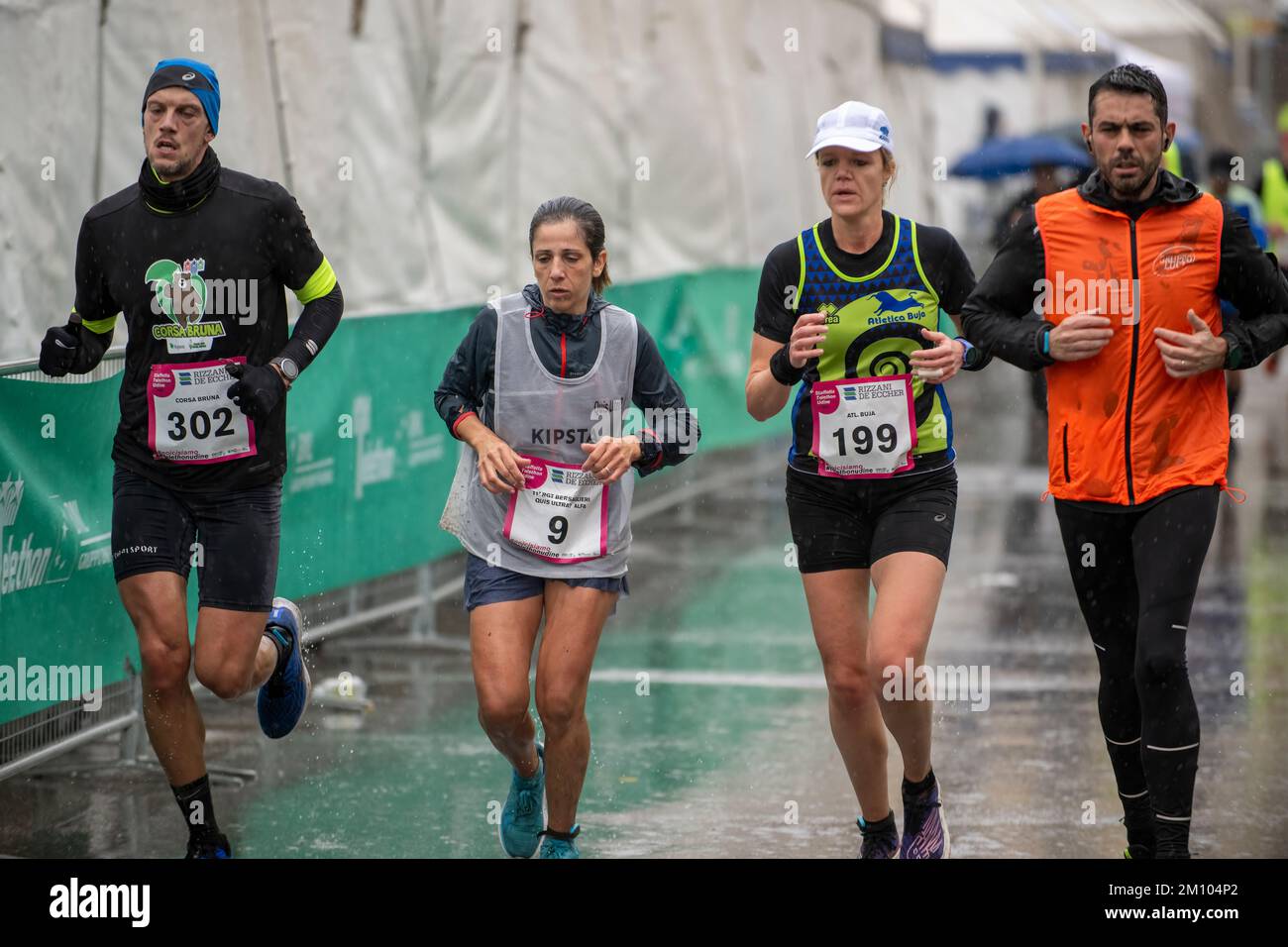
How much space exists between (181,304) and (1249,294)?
320 centimetres

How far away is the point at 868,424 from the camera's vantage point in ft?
19.0

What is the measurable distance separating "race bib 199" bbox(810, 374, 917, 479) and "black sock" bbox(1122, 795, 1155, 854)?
1253 mm

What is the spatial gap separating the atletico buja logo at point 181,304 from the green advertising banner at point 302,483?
986mm

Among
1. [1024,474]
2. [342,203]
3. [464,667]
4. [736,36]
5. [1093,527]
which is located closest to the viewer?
[1093,527]

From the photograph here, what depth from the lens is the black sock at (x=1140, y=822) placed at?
19.2ft

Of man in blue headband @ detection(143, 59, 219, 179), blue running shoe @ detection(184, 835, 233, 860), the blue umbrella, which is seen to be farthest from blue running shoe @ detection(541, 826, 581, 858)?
the blue umbrella

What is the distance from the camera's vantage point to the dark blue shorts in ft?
19.3

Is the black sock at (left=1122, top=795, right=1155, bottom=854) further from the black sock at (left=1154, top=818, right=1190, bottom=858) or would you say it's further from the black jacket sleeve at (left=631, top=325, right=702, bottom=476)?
the black jacket sleeve at (left=631, top=325, right=702, bottom=476)

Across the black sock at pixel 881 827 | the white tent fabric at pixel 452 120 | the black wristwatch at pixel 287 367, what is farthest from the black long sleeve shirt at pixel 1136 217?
the white tent fabric at pixel 452 120

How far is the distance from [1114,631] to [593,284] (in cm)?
196

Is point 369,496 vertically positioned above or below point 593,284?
below

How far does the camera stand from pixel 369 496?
9086 mm
